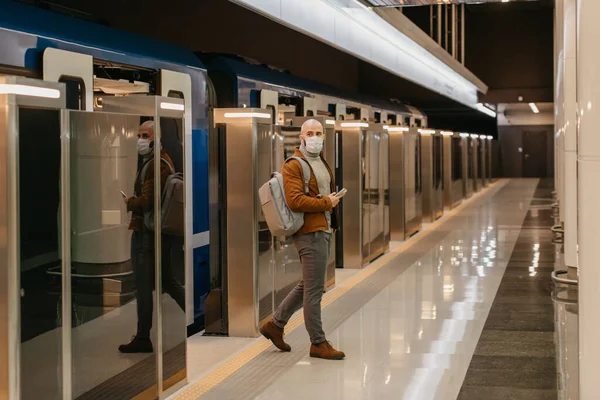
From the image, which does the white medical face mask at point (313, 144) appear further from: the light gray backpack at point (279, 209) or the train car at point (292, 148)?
the train car at point (292, 148)

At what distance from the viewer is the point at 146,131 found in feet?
17.1

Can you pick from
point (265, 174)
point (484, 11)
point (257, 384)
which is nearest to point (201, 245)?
point (265, 174)

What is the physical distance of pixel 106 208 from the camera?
489 cm

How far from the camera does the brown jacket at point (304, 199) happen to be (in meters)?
6.40

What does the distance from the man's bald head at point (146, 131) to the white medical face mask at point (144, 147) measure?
0.02 meters

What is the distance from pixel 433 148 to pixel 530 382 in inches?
535

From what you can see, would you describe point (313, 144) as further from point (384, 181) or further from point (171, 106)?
point (384, 181)

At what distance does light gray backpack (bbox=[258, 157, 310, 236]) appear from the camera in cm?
641

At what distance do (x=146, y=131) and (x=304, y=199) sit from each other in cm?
152

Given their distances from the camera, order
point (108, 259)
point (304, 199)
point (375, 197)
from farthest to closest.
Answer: point (375, 197) < point (304, 199) < point (108, 259)

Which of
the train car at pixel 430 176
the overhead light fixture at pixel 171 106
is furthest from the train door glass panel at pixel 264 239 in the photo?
the train car at pixel 430 176

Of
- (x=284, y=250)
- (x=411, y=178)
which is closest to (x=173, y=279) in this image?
(x=284, y=250)

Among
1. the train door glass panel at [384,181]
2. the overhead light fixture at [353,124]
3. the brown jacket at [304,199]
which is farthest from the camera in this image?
the train door glass panel at [384,181]

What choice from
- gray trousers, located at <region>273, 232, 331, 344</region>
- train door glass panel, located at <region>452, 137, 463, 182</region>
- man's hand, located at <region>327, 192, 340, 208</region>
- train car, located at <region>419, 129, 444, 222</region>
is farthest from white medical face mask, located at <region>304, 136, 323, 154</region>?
train door glass panel, located at <region>452, 137, 463, 182</region>
